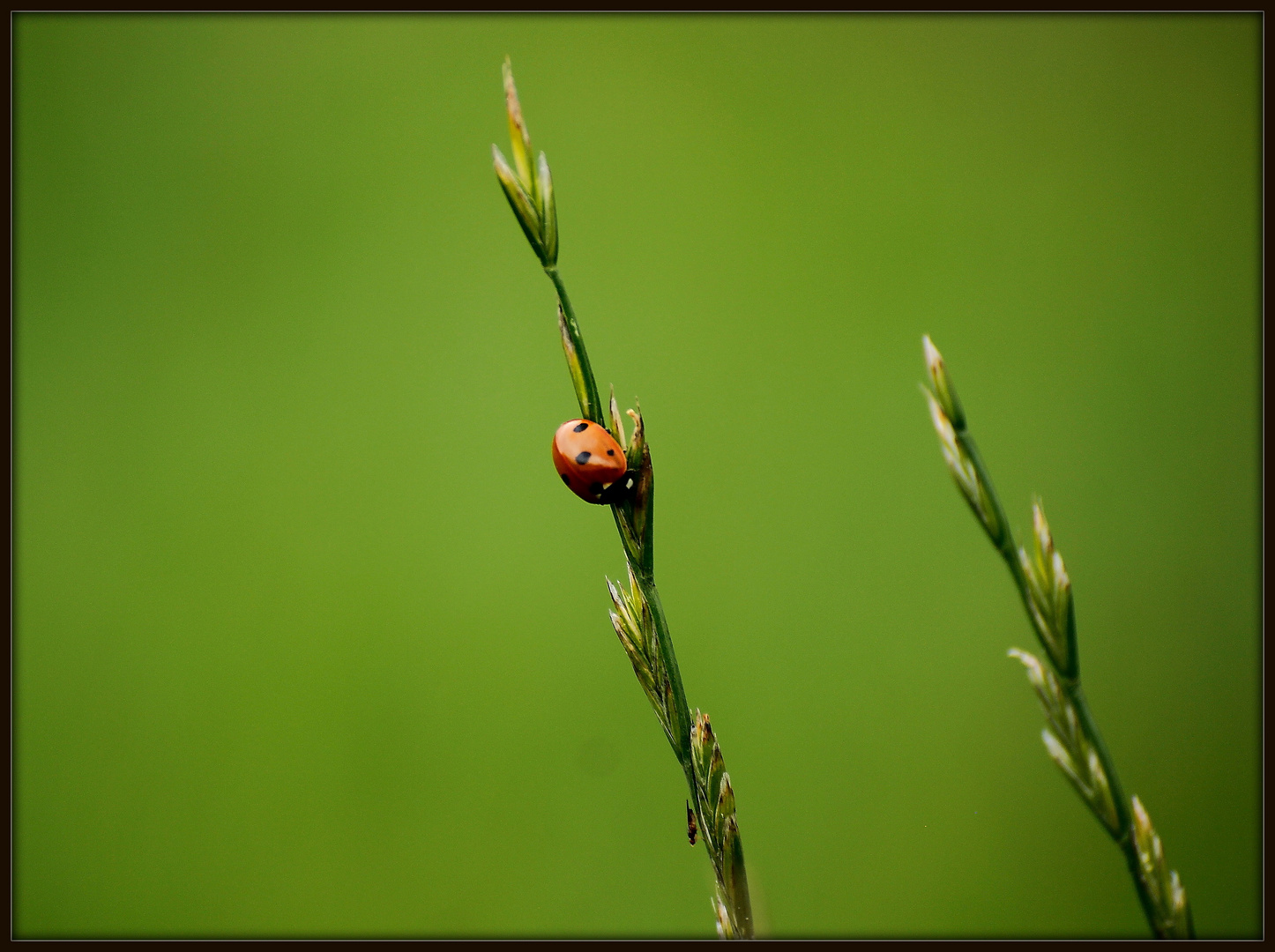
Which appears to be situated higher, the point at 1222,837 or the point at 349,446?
the point at 349,446

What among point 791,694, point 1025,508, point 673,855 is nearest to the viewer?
point 673,855

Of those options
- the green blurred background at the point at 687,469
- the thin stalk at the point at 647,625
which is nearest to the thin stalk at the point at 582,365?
the thin stalk at the point at 647,625

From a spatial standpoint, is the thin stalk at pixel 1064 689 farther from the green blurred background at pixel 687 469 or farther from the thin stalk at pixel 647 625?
the green blurred background at pixel 687 469

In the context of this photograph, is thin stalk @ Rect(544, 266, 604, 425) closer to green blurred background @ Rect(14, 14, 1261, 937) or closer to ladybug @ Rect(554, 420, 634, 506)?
ladybug @ Rect(554, 420, 634, 506)

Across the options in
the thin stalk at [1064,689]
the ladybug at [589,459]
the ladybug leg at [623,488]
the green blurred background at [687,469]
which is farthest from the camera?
→ the green blurred background at [687,469]

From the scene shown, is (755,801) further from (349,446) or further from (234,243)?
(234,243)

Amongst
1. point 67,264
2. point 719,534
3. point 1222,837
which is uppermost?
point 67,264

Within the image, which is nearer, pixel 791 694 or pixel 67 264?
pixel 791 694

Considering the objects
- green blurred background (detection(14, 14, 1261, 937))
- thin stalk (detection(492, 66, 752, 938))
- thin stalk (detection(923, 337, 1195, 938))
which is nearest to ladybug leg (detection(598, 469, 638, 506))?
thin stalk (detection(492, 66, 752, 938))

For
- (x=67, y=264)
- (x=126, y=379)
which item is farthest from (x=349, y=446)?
(x=67, y=264)
